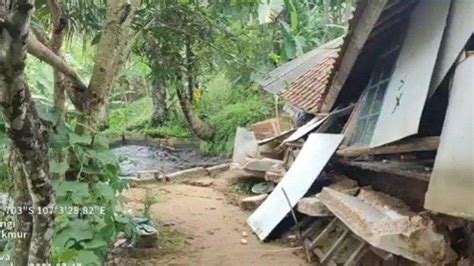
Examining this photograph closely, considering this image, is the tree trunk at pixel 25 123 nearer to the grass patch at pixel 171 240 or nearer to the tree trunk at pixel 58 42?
the tree trunk at pixel 58 42

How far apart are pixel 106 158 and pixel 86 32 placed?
2722 mm

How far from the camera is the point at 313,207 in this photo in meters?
5.85

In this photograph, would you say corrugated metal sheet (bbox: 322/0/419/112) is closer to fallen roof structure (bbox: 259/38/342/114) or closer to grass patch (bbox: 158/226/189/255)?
grass patch (bbox: 158/226/189/255)

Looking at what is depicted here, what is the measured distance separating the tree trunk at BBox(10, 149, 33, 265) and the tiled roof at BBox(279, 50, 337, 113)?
5.24m

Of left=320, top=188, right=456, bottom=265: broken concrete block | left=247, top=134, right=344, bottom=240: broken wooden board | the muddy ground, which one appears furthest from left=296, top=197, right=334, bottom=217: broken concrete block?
the muddy ground

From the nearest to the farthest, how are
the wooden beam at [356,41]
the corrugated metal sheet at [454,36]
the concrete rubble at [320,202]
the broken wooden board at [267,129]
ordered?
1. the corrugated metal sheet at [454,36]
2. the wooden beam at [356,41]
3. the concrete rubble at [320,202]
4. the broken wooden board at [267,129]

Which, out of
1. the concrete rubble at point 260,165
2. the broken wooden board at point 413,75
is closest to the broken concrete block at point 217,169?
the concrete rubble at point 260,165

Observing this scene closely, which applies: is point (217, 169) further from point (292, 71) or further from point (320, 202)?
point (320, 202)

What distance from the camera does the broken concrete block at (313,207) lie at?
5.72 metres

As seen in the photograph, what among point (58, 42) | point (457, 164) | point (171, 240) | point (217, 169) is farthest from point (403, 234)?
point (217, 169)

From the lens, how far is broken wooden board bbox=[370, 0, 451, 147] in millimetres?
3725

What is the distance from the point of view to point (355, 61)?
541cm

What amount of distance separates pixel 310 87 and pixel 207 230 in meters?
3.28

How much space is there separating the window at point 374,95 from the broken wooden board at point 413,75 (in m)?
0.42
